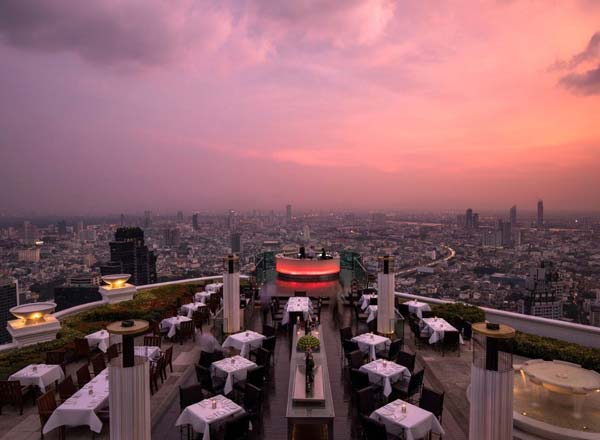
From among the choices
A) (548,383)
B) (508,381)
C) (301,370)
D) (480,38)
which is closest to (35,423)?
(301,370)

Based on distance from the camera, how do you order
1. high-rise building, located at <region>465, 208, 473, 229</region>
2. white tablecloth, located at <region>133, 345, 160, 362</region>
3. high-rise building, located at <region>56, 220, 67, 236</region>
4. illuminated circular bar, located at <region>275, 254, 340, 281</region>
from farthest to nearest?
high-rise building, located at <region>56, 220, 67, 236</region>, high-rise building, located at <region>465, 208, 473, 229</region>, illuminated circular bar, located at <region>275, 254, 340, 281</region>, white tablecloth, located at <region>133, 345, 160, 362</region>

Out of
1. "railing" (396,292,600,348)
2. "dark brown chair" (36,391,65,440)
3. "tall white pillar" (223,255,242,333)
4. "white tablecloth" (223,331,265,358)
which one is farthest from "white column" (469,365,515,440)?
"railing" (396,292,600,348)

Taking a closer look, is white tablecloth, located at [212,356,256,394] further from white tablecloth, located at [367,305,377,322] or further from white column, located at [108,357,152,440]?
white tablecloth, located at [367,305,377,322]

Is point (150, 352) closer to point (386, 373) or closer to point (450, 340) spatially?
point (386, 373)

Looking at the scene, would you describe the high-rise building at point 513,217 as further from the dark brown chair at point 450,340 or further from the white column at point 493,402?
the white column at point 493,402

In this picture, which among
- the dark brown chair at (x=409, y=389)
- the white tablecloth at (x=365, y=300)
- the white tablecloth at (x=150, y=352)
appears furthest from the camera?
the white tablecloth at (x=365, y=300)

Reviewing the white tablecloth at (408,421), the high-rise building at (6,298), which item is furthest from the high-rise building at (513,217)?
the high-rise building at (6,298)
